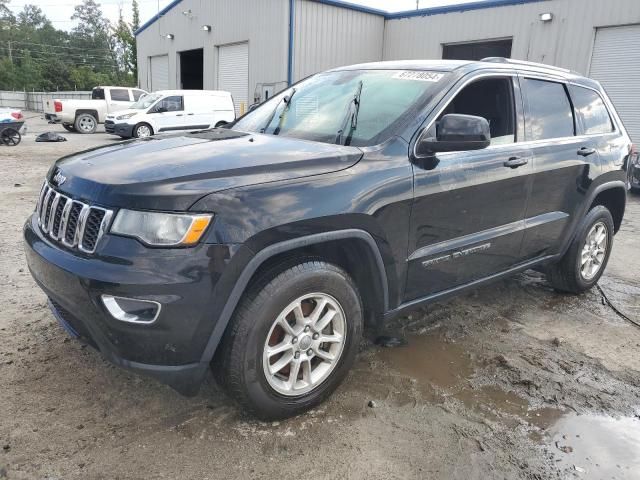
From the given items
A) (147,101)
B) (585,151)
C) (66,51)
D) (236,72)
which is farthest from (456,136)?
(66,51)

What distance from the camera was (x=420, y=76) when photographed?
342cm

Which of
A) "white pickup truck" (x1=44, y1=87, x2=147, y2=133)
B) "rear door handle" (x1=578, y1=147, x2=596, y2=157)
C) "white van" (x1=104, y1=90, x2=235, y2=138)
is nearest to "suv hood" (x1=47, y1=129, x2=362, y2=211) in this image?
"rear door handle" (x1=578, y1=147, x2=596, y2=157)

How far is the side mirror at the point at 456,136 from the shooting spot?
292 centimetres

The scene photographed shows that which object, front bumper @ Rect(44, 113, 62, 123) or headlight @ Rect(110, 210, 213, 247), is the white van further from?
headlight @ Rect(110, 210, 213, 247)

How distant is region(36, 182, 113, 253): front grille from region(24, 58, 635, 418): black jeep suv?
0.01 m

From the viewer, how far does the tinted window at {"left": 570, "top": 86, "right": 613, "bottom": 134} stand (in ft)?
14.3

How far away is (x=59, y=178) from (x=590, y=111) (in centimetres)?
409

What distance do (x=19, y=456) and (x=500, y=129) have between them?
11.2 ft

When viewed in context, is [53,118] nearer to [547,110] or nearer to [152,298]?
[547,110]

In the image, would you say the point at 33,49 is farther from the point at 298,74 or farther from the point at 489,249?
the point at 489,249

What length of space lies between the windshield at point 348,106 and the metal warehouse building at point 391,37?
13.5 m

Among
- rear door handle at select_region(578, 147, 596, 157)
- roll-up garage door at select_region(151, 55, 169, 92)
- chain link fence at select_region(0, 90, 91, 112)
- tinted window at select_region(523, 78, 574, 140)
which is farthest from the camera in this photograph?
chain link fence at select_region(0, 90, 91, 112)

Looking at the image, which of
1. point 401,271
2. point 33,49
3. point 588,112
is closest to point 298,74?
point 588,112

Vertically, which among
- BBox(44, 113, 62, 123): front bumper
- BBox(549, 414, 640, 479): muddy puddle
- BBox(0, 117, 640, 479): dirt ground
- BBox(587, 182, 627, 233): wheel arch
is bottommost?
BBox(549, 414, 640, 479): muddy puddle
